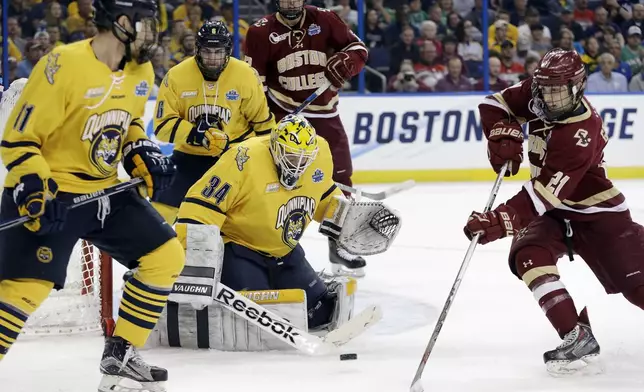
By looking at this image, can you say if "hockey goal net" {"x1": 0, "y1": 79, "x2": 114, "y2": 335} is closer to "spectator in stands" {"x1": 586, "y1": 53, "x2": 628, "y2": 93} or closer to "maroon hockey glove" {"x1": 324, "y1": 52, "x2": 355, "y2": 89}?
"maroon hockey glove" {"x1": 324, "y1": 52, "x2": 355, "y2": 89}

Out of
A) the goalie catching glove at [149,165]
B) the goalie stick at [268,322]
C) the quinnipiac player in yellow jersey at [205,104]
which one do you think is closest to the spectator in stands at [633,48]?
the quinnipiac player in yellow jersey at [205,104]

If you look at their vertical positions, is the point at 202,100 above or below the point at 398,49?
above

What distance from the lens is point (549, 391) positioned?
3195 mm

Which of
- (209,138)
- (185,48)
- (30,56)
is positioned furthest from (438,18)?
(209,138)

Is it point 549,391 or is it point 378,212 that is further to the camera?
point 378,212

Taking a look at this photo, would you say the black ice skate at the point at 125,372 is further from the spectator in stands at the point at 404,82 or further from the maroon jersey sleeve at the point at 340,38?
the spectator in stands at the point at 404,82

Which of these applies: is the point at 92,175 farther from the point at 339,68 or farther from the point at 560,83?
the point at 339,68

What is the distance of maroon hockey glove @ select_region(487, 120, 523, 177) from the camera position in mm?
3514

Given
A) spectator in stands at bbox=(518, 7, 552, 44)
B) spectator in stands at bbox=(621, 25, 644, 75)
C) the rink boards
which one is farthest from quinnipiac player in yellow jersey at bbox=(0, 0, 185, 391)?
spectator in stands at bbox=(621, 25, 644, 75)

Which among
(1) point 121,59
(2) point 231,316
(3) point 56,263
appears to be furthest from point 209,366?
(1) point 121,59

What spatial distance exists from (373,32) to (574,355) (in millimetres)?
5056

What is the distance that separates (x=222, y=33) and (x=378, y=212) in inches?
36.6

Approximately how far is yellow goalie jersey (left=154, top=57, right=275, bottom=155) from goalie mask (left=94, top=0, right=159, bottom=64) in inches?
60.0

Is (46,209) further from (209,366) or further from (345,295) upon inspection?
(345,295)
